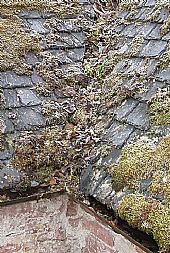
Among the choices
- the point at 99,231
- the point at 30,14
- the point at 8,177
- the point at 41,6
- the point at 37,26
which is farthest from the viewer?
the point at 41,6

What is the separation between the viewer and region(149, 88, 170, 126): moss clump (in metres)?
3.30

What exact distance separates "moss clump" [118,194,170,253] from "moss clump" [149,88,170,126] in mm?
602

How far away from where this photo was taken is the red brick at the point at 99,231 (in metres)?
3.37

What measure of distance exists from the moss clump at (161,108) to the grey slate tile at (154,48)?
540mm

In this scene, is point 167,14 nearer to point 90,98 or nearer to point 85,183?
point 90,98

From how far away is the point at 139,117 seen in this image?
11.4 ft

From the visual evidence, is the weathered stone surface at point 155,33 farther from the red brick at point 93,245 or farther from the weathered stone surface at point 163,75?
the red brick at point 93,245

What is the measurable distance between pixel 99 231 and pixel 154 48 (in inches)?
60.2

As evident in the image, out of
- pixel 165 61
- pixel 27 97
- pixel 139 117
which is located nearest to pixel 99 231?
pixel 139 117

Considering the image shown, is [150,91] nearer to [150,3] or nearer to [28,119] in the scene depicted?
[28,119]

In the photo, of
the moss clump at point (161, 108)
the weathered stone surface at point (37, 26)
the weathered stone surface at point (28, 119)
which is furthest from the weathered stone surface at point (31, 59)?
the moss clump at point (161, 108)

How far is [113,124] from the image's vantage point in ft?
12.0

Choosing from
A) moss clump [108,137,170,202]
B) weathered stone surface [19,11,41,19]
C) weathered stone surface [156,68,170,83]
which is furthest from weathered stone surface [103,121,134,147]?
weathered stone surface [19,11,41,19]

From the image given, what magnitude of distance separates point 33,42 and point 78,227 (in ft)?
5.56
